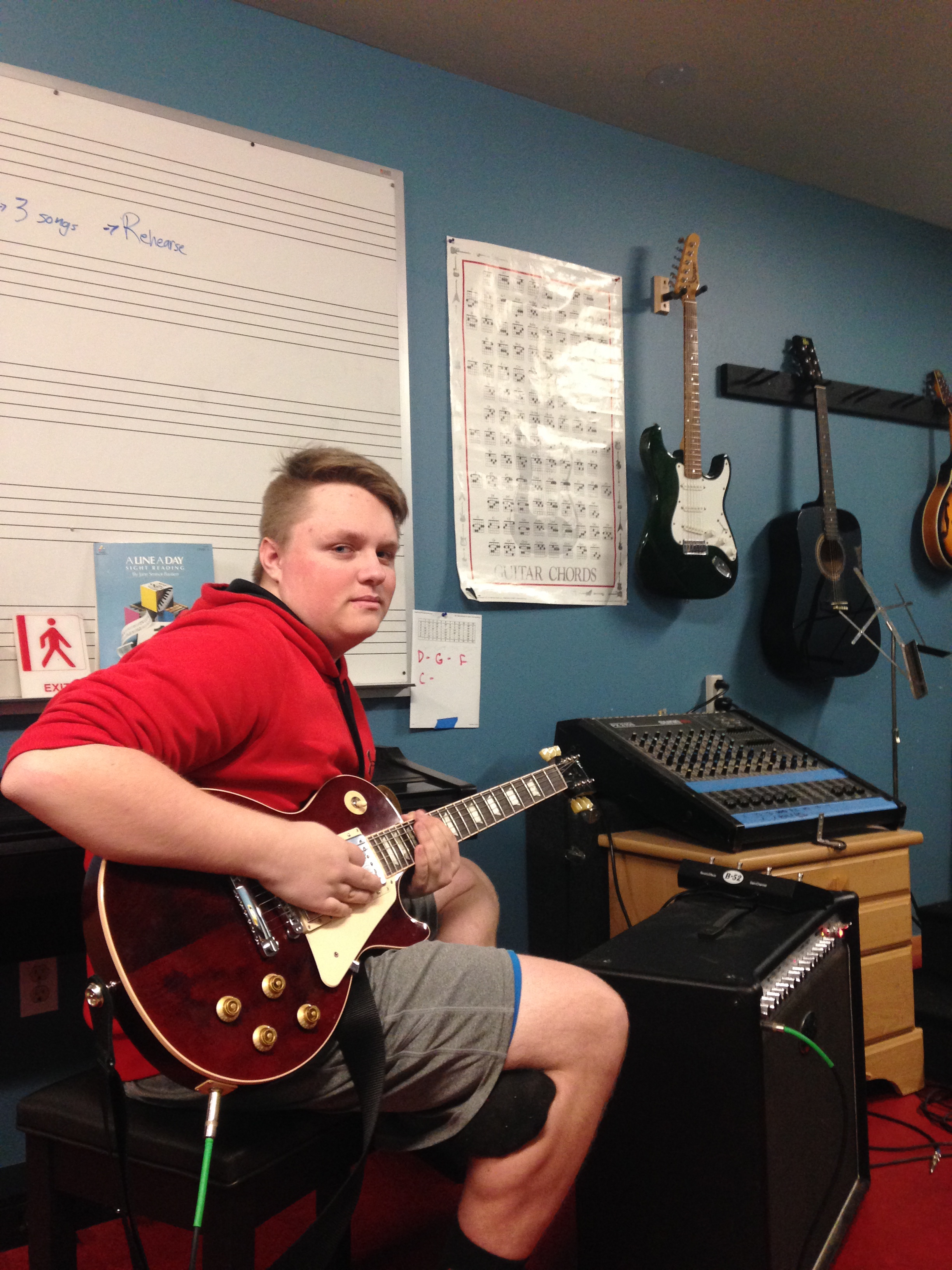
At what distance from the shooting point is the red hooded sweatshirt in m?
0.94

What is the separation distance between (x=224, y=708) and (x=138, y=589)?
88 cm

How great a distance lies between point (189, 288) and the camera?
1891 millimetres

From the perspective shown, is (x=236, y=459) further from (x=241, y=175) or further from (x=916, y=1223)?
(x=916, y=1223)

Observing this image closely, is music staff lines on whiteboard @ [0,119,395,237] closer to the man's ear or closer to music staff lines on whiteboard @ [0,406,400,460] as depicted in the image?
music staff lines on whiteboard @ [0,406,400,460]

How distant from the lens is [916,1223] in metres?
1.52

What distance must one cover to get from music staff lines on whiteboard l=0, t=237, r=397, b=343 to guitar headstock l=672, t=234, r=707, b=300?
896mm

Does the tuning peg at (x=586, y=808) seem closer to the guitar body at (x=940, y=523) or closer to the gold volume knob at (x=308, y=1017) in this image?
the gold volume knob at (x=308, y=1017)

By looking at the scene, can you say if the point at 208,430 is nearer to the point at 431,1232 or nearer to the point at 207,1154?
the point at 207,1154

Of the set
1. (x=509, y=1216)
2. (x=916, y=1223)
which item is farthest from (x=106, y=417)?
(x=916, y=1223)

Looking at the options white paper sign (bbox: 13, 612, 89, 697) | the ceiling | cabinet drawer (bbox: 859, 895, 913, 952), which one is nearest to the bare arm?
white paper sign (bbox: 13, 612, 89, 697)

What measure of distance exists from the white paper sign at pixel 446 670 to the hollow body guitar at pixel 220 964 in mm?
1012

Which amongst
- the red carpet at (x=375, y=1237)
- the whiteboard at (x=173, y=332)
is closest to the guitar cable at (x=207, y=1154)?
the red carpet at (x=375, y=1237)

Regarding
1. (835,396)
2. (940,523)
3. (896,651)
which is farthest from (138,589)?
(940,523)

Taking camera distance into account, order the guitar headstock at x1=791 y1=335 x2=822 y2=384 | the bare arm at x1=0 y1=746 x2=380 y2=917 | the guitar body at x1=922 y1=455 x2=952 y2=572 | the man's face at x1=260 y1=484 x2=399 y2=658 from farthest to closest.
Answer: the guitar body at x1=922 y1=455 x2=952 y2=572
the guitar headstock at x1=791 y1=335 x2=822 y2=384
the man's face at x1=260 y1=484 x2=399 y2=658
the bare arm at x1=0 y1=746 x2=380 y2=917
